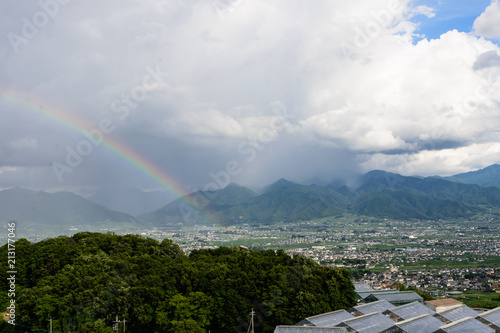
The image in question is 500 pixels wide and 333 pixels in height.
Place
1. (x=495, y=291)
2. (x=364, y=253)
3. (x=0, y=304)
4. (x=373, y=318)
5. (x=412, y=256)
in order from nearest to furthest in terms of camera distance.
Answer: (x=373, y=318)
(x=0, y=304)
(x=495, y=291)
(x=412, y=256)
(x=364, y=253)

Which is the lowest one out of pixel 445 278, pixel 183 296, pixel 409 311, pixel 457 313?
pixel 445 278

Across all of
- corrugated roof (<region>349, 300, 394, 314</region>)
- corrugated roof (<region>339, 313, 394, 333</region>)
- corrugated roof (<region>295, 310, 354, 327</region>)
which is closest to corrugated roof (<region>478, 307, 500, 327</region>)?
corrugated roof (<region>349, 300, 394, 314</region>)

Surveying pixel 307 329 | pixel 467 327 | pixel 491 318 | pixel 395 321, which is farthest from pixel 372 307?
pixel 307 329

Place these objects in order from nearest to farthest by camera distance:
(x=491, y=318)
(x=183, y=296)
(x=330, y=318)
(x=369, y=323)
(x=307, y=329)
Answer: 1. (x=307, y=329)
2. (x=369, y=323)
3. (x=330, y=318)
4. (x=183, y=296)
5. (x=491, y=318)

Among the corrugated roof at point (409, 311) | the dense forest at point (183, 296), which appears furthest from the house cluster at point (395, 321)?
the dense forest at point (183, 296)

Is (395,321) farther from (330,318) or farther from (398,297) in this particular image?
(398,297)

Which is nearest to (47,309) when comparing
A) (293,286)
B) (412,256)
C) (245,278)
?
(245,278)

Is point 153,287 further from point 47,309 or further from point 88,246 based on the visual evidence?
point 88,246
